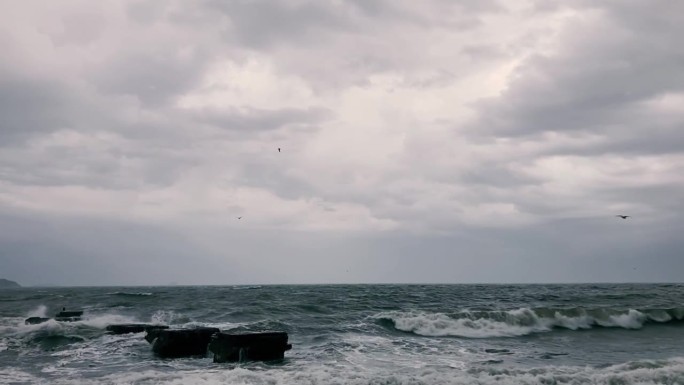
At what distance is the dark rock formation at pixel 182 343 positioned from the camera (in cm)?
2114

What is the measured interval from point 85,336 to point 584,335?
2363cm

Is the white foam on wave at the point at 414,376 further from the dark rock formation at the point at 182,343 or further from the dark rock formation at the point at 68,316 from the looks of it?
the dark rock formation at the point at 68,316

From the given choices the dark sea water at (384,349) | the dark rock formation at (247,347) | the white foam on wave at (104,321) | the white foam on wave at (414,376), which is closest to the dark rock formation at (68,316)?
the white foam on wave at (104,321)

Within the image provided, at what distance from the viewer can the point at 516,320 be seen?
3188 cm

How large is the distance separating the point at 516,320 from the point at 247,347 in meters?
17.5

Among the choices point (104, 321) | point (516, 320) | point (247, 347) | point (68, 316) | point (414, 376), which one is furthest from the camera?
point (68, 316)

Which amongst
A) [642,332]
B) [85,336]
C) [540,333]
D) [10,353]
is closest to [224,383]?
[10,353]

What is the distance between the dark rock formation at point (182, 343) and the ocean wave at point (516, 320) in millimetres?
11348

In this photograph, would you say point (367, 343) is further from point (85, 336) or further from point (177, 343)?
point (85, 336)

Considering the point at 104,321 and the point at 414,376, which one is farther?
the point at 104,321

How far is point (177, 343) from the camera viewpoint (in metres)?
21.2

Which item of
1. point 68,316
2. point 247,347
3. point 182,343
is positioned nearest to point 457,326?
point 247,347

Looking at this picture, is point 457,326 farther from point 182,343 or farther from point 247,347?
point 182,343

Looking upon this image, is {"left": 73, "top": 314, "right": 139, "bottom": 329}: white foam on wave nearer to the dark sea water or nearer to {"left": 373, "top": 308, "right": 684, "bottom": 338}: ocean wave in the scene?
the dark sea water
